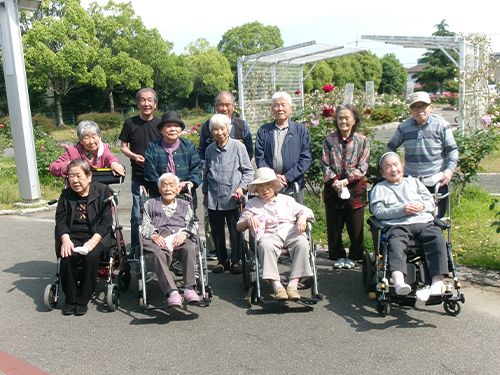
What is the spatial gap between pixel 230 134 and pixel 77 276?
2435 mm

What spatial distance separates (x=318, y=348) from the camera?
3693 millimetres

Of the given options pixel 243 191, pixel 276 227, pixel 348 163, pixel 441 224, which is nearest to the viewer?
pixel 441 224

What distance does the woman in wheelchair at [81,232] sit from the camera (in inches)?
180

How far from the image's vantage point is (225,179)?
5.43m

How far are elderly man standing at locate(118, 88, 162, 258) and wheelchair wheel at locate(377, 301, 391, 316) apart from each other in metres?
2.95

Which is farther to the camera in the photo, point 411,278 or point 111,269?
point 111,269

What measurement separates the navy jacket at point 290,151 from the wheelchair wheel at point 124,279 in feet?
6.18

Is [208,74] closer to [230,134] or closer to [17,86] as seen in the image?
[17,86]

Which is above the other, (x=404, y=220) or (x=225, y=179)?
(x=225, y=179)

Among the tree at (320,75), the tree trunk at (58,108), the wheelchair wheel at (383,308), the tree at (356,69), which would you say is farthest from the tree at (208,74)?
the wheelchair wheel at (383,308)

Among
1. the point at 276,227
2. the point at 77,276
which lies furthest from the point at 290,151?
the point at 77,276

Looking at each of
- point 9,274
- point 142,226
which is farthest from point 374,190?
point 9,274

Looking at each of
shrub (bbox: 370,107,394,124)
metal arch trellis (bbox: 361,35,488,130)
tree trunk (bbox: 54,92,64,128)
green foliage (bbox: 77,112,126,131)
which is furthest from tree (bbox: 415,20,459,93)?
metal arch trellis (bbox: 361,35,488,130)

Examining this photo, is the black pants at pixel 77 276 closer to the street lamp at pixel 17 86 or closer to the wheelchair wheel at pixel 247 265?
the wheelchair wheel at pixel 247 265
